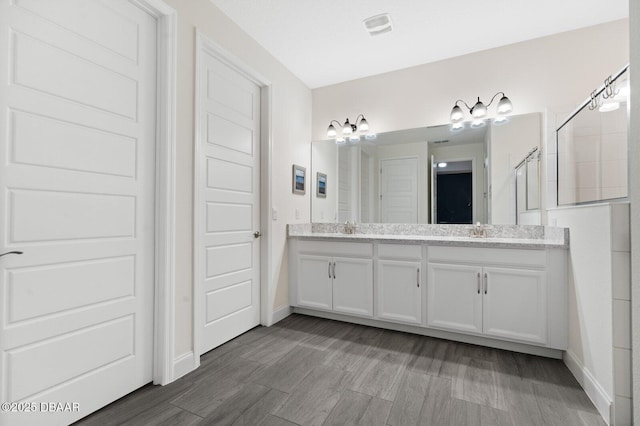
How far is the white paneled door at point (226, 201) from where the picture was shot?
228cm

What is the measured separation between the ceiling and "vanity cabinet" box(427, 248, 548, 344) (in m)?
1.89

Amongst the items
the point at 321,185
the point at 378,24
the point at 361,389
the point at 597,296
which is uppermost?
the point at 378,24

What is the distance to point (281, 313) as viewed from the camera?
10.3 feet

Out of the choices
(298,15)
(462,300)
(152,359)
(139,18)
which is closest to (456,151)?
(462,300)

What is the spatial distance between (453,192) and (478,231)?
1.51ft

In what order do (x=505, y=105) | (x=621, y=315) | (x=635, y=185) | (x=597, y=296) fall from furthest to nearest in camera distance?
(x=505, y=105) < (x=597, y=296) < (x=621, y=315) < (x=635, y=185)

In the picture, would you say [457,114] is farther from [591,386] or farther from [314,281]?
[591,386]

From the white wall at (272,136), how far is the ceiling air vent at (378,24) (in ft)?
3.32

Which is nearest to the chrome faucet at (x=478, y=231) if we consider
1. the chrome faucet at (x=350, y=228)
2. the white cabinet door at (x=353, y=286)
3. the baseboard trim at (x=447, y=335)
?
the baseboard trim at (x=447, y=335)

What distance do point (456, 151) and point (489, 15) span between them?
1.17 metres

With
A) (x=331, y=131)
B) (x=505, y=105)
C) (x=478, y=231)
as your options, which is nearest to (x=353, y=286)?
(x=478, y=231)

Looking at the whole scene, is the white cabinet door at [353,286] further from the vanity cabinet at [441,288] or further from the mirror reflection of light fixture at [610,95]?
the mirror reflection of light fixture at [610,95]

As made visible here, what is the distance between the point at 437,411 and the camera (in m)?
1.64

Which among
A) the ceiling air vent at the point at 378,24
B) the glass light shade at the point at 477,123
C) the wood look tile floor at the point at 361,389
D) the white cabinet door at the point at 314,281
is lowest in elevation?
the wood look tile floor at the point at 361,389
